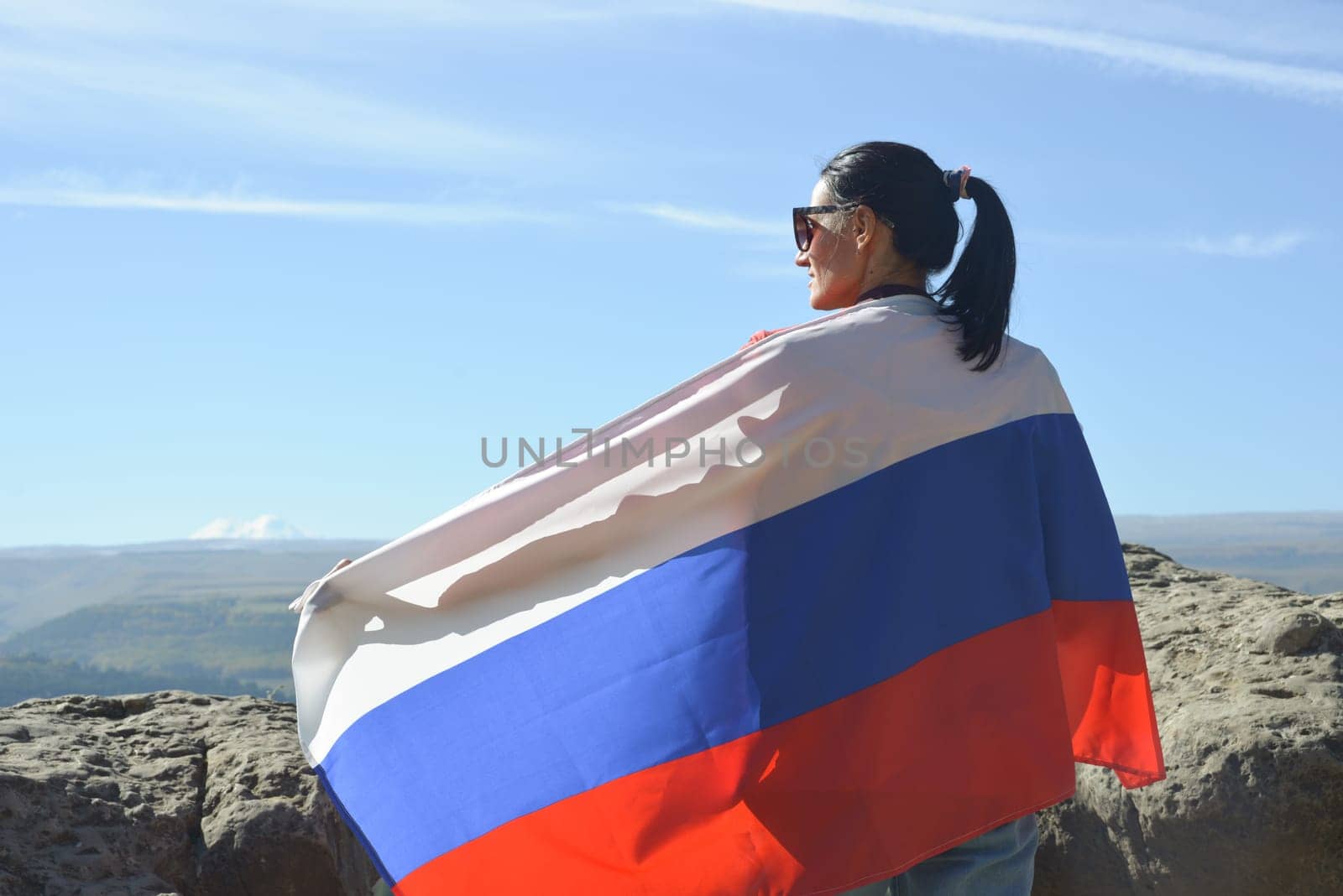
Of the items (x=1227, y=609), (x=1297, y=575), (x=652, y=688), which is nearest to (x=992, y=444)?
(x=652, y=688)

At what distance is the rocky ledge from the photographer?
3.46m

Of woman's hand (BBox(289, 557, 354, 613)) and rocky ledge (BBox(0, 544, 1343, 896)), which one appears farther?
rocky ledge (BBox(0, 544, 1343, 896))

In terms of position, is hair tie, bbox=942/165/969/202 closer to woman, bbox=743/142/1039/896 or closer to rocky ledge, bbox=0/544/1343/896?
woman, bbox=743/142/1039/896

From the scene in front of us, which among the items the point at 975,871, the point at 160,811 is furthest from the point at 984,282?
the point at 160,811

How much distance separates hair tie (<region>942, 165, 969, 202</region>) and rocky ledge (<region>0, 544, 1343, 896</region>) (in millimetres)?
1703

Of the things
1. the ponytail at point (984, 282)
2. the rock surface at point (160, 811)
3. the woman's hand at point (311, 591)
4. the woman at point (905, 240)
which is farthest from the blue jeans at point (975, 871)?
the rock surface at point (160, 811)

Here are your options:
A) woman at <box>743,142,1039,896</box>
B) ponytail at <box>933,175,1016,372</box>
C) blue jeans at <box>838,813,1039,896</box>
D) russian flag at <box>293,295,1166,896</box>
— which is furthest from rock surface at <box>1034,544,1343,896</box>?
ponytail at <box>933,175,1016,372</box>

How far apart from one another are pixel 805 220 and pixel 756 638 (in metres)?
1.04

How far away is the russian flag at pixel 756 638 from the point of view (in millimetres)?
2711

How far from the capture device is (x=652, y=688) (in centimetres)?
281

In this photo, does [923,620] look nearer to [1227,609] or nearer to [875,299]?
[875,299]

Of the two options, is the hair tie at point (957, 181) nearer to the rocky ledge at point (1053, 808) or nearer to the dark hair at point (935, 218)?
the dark hair at point (935, 218)

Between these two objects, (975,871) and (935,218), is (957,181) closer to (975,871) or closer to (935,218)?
(935,218)

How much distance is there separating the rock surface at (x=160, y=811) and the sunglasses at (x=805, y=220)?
2096 millimetres
